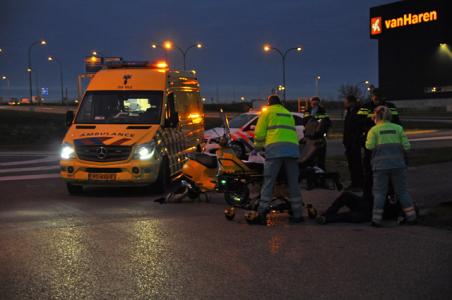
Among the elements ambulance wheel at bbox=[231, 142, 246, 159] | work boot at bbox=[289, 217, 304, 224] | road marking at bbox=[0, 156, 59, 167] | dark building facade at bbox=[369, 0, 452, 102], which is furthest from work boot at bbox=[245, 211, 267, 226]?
dark building facade at bbox=[369, 0, 452, 102]

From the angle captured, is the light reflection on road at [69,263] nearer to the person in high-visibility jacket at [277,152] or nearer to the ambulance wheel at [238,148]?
the person in high-visibility jacket at [277,152]

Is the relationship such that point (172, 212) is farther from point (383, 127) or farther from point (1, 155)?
point (1, 155)

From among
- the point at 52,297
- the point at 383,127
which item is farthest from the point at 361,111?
the point at 52,297

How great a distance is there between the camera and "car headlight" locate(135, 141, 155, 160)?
11.9 metres

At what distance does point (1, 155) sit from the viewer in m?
24.3

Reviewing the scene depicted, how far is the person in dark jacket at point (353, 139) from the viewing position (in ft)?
38.0


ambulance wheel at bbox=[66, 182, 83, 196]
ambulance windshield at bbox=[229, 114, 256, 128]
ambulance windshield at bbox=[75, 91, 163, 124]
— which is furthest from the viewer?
ambulance windshield at bbox=[229, 114, 256, 128]

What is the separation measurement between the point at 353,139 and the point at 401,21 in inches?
3032

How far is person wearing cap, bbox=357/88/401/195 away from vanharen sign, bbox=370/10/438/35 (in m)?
74.4

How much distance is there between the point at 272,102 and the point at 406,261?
3.37m

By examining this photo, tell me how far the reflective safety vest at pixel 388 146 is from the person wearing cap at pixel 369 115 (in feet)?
4.57

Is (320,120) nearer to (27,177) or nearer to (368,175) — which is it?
(368,175)

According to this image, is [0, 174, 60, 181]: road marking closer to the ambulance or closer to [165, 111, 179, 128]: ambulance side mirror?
the ambulance

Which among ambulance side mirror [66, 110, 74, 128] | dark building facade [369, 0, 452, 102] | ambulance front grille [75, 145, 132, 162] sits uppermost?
dark building facade [369, 0, 452, 102]
